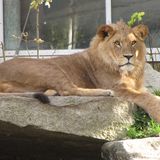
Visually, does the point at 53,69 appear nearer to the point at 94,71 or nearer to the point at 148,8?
the point at 94,71

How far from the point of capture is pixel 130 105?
5.88 meters

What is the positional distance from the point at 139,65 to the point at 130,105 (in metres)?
0.58

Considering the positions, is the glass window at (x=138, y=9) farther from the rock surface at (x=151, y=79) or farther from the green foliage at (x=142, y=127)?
the green foliage at (x=142, y=127)

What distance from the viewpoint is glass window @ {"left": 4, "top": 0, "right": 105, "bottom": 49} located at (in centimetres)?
A: 863

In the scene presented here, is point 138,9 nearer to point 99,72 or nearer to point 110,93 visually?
point 99,72

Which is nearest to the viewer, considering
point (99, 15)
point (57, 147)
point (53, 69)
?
point (53, 69)

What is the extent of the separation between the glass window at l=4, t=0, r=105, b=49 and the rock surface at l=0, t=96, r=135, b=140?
2977 mm

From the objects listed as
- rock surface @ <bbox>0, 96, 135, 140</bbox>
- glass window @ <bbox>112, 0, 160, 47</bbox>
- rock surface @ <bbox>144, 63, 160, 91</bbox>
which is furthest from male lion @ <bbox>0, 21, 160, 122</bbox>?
glass window @ <bbox>112, 0, 160, 47</bbox>

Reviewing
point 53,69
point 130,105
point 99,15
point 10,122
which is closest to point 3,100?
point 10,122

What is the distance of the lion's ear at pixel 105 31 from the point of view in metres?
6.25

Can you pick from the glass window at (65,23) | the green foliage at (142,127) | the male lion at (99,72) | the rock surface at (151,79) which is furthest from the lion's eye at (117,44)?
the glass window at (65,23)

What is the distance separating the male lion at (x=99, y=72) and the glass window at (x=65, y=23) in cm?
210

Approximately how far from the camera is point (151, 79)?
7.57 m

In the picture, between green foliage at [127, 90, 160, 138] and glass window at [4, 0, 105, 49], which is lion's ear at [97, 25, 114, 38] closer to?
green foliage at [127, 90, 160, 138]
